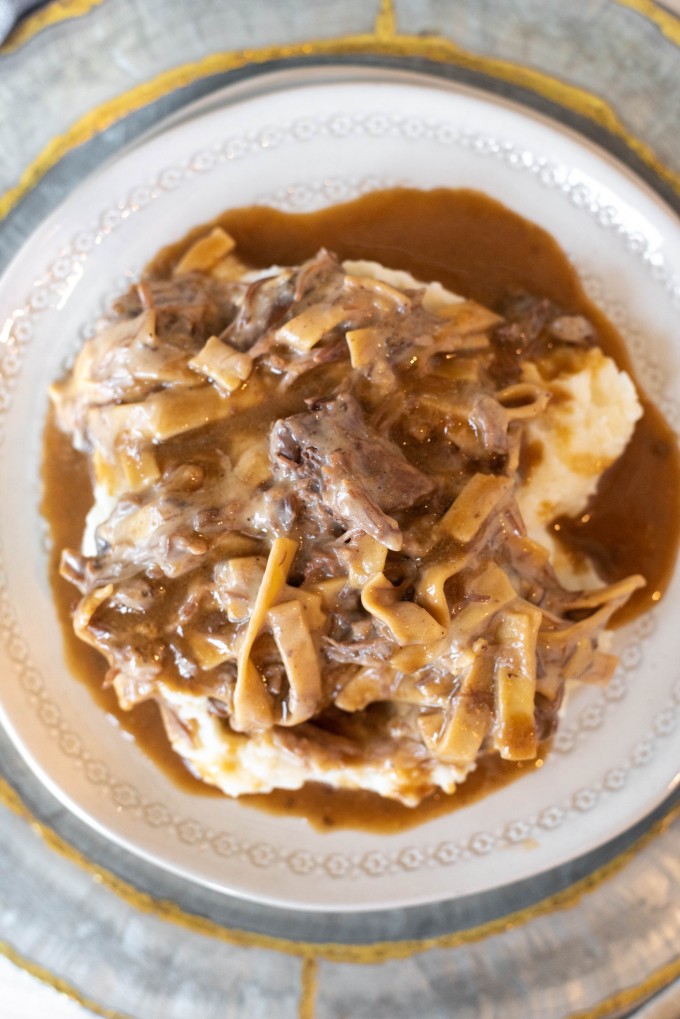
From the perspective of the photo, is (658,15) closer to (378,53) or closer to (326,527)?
(378,53)

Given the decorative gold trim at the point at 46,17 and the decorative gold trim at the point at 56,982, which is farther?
the decorative gold trim at the point at 56,982

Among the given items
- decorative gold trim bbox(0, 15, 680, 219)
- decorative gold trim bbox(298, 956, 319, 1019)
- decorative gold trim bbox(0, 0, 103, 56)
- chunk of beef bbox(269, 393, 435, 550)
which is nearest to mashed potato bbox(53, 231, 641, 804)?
chunk of beef bbox(269, 393, 435, 550)

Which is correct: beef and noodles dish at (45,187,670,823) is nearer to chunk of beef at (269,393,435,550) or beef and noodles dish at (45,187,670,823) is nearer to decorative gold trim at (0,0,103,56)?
chunk of beef at (269,393,435,550)

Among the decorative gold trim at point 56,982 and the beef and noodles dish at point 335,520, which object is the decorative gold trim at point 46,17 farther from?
the decorative gold trim at point 56,982

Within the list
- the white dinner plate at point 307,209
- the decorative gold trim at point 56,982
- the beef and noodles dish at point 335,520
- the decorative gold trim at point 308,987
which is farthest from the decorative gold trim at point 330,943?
the beef and noodles dish at point 335,520

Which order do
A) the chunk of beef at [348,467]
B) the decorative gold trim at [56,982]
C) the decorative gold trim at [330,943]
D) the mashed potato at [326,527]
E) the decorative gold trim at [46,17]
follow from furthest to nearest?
the decorative gold trim at [56,982] < the decorative gold trim at [330,943] < the decorative gold trim at [46,17] < the mashed potato at [326,527] < the chunk of beef at [348,467]

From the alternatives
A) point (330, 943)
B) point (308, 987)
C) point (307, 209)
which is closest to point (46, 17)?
point (307, 209)
